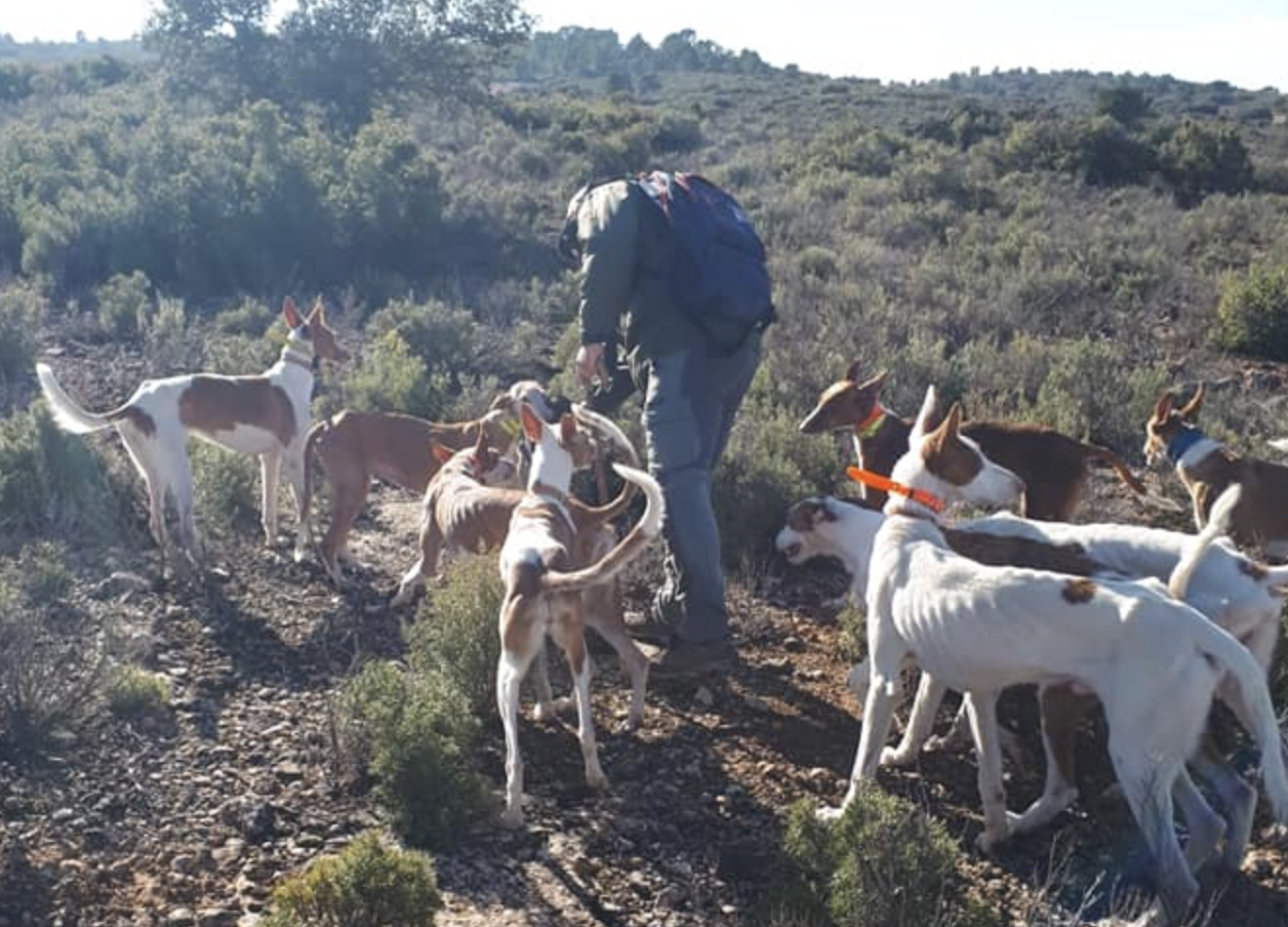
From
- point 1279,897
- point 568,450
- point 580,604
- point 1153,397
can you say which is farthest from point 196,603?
point 1153,397

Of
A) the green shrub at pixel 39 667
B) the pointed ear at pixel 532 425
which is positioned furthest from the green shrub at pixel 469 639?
the green shrub at pixel 39 667

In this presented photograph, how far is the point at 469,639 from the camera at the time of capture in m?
5.83

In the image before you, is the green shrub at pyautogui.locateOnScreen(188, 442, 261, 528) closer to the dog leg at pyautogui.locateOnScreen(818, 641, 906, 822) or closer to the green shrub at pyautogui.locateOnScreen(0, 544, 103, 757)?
the green shrub at pyautogui.locateOnScreen(0, 544, 103, 757)

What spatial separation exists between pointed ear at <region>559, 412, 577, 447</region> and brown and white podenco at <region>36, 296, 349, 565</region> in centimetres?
259

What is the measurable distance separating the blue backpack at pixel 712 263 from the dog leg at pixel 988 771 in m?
2.14

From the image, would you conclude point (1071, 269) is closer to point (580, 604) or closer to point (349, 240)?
point (349, 240)

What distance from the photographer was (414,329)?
1240 centimetres

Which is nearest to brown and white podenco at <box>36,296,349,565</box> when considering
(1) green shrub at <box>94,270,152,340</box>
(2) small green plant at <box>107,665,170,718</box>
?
(2) small green plant at <box>107,665,170,718</box>

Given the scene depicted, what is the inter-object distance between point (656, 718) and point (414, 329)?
722 centimetres

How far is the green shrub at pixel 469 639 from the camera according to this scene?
579cm

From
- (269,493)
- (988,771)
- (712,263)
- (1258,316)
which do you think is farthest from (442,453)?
(1258,316)

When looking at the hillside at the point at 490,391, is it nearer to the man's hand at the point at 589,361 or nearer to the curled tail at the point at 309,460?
the curled tail at the point at 309,460

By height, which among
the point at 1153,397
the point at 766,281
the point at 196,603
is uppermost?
the point at 766,281

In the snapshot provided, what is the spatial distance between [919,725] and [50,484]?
5.75 metres
